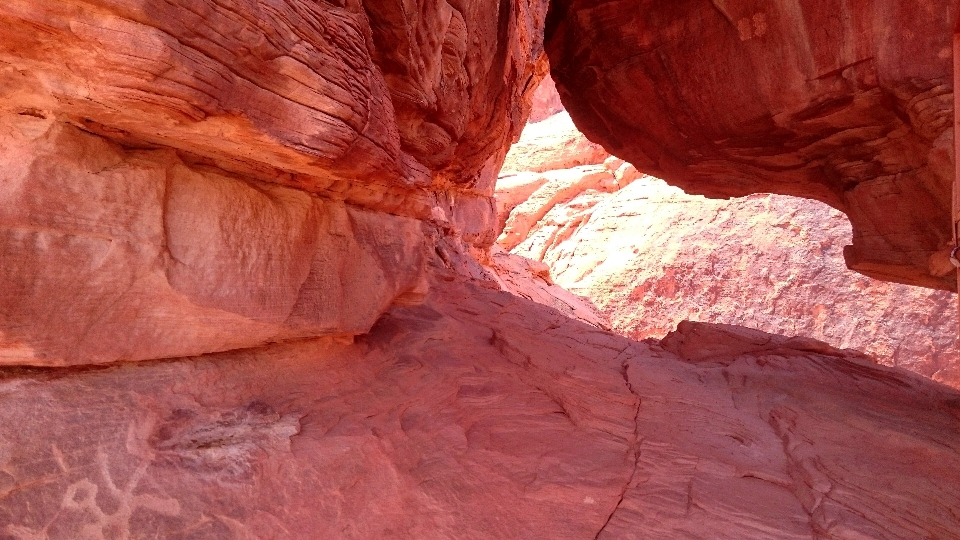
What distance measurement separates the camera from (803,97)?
18.9ft

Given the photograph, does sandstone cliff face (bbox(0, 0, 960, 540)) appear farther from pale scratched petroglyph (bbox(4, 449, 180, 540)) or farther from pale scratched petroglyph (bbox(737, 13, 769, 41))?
pale scratched petroglyph (bbox(737, 13, 769, 41))

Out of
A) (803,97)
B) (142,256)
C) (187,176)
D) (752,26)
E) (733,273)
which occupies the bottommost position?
(142,256)

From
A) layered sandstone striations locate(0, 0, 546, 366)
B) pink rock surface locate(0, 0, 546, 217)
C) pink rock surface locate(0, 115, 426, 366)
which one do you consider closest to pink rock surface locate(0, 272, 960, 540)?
pink rock surface locate(0, 115, 426, 366)

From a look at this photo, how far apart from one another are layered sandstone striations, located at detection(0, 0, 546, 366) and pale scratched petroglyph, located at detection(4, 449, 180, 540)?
63 centimetres

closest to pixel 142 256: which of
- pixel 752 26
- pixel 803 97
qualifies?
pixel 752 26

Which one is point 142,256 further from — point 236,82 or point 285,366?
point 285,366

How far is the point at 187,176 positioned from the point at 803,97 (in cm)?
688

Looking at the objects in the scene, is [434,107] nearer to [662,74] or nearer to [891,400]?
[662,74]

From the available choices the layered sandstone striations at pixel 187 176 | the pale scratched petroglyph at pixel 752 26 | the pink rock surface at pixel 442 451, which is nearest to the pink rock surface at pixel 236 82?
the layered sandstone striations at pixel 187 176

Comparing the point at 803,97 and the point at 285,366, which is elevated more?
the point at 803,97

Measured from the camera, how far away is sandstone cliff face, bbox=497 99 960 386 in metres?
14.1

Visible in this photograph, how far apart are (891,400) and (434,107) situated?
6.48m

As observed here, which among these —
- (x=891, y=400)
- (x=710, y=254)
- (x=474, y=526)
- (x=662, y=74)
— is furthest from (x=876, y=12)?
(x=710, y=254)

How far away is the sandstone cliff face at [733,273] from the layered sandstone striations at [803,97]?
8.38 meters
